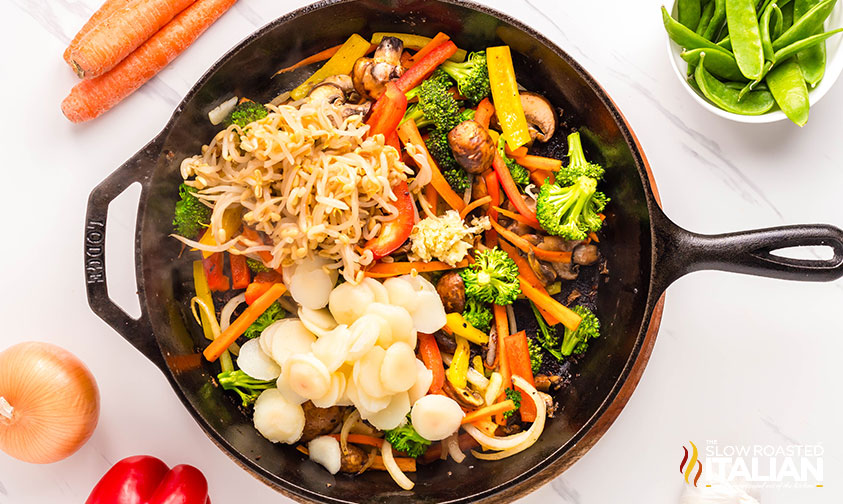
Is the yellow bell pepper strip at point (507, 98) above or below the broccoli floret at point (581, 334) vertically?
above

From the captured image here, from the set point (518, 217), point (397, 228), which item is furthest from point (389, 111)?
point (518, 217)

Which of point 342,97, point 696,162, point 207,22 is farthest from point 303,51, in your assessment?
point 696,162

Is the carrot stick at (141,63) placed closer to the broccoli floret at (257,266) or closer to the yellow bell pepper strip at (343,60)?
the yellow bell pepper strip at (343,60)

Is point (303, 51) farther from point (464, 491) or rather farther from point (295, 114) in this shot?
point (464, 491)

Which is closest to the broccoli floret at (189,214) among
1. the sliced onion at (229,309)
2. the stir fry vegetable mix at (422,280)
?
the stir fry vegetable mix at (422,280)

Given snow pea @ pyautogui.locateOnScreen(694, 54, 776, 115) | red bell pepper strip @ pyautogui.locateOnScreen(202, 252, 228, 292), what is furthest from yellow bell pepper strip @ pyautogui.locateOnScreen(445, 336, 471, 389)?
snow pea @ pyautogui.locateOnScreen(694, 54, 776, 115)

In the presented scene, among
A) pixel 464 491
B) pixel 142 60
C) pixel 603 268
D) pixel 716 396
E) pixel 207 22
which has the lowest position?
pixel 464 491
